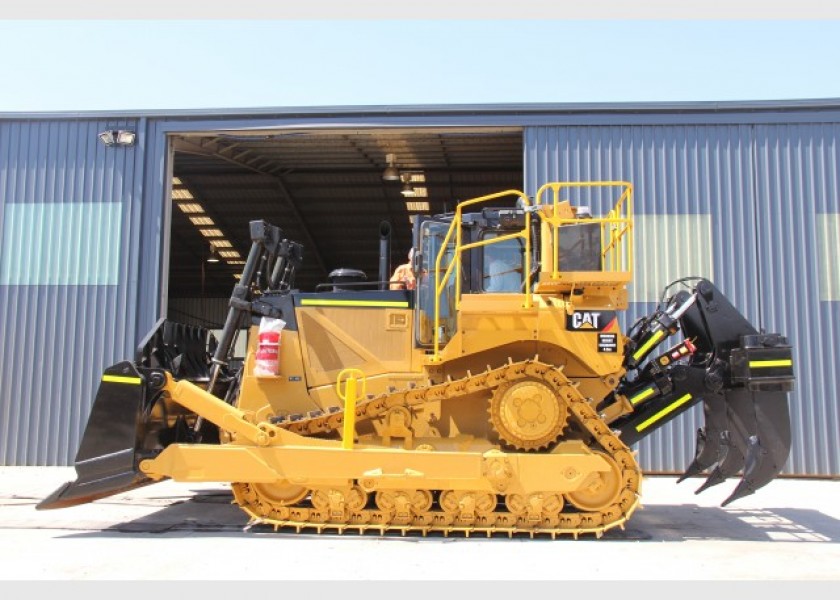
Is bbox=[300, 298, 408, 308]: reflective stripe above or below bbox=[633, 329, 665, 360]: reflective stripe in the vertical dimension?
above

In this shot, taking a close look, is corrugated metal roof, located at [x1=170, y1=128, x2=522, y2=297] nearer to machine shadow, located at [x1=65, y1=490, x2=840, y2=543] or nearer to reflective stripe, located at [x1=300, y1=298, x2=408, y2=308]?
reflective stripe, located at [x1=300, y1=298, x2=408, y2=308]

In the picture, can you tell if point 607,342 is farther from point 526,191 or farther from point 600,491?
point 526,191

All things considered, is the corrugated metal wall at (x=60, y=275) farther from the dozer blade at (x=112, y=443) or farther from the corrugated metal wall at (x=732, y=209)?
the corrugated metal wall at (x=732, y=209)

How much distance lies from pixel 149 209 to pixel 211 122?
2.00 m

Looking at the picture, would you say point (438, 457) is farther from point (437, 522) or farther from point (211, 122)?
point (211, 122)

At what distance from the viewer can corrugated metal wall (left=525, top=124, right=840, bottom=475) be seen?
12.2 m

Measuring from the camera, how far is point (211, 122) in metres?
13.2

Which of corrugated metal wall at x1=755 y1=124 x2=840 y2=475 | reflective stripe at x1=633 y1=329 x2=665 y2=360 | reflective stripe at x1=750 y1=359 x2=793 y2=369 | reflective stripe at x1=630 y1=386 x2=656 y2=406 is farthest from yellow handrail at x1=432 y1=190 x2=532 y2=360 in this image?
corrugated metal wall at x1=755 y1=124 x2=840 y2=475

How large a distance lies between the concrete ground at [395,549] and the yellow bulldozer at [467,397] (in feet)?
1.47

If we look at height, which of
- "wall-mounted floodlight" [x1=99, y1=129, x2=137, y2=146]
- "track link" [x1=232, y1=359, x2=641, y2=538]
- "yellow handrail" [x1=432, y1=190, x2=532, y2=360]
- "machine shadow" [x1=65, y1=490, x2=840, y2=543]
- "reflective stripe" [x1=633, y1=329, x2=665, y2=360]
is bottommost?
"machine shadow" [x1=65, y1=490, x2=840, y2=543]

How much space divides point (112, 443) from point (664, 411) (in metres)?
6.16

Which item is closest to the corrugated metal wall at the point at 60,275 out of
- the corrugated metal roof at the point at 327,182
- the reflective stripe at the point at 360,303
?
the corrugated metal roof at the point at 327,182

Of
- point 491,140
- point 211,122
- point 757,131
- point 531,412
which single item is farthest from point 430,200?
point 531,412

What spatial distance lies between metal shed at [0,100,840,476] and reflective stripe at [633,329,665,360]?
452cm
